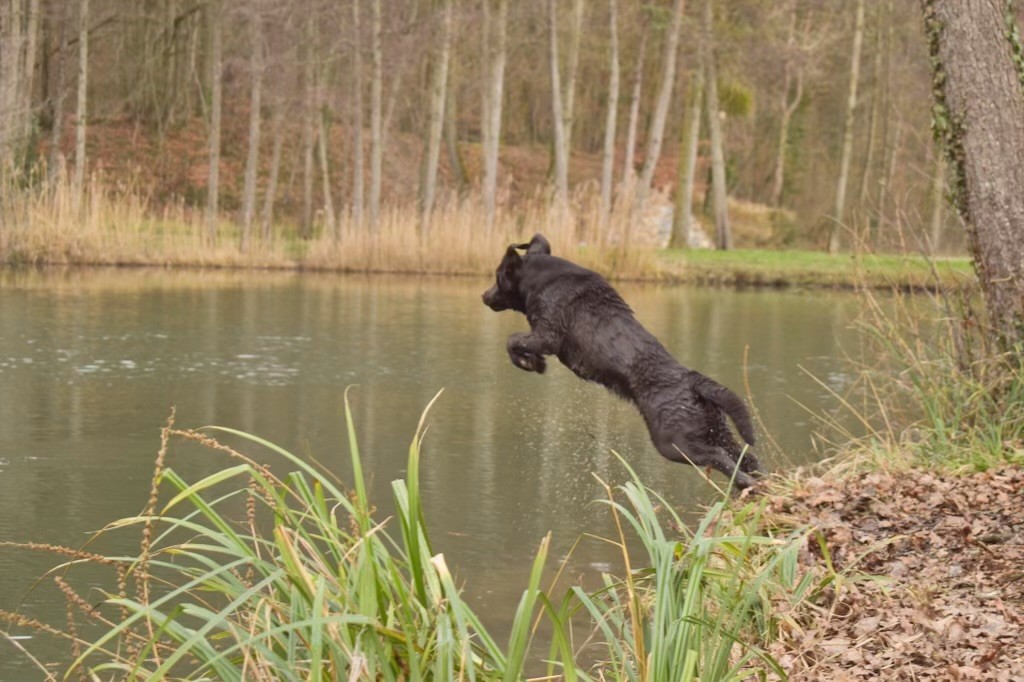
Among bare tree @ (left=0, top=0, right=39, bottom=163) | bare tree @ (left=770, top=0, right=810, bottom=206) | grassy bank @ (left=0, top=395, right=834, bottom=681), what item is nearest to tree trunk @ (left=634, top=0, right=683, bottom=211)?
bare tree @ (left=770, top=0, right=810, bottom=206)

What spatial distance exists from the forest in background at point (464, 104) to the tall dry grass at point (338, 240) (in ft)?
1.74

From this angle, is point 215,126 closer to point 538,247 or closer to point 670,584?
point 538,247

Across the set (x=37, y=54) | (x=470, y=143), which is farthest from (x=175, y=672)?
(x=470, y=143)

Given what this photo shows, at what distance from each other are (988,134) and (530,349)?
2919mm

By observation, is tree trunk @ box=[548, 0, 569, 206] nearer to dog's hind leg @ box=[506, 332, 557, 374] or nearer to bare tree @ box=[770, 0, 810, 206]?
bare tree @ box=[770, 0, 810, 206]

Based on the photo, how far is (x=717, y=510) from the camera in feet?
15.0

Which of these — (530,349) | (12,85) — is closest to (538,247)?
(530,349)

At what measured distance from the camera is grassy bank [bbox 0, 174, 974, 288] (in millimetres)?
26734

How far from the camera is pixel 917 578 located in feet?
18.9

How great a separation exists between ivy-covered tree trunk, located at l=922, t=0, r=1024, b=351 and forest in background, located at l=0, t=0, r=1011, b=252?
682 inches

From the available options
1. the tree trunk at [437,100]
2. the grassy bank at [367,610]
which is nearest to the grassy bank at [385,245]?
the tree trunk at [437,100]

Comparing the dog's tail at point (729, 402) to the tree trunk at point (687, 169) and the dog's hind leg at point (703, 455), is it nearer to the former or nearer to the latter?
the dog's hind leg at point (703, 455)

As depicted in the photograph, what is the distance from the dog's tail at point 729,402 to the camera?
285 inches

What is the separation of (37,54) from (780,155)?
21563 millimetres
